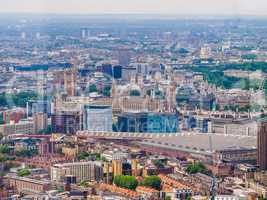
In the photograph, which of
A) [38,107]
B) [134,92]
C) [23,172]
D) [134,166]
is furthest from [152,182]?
[134,92]

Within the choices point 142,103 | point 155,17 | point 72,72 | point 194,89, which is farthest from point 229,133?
point 155,17

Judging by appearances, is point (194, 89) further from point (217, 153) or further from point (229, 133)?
point (217, 153)

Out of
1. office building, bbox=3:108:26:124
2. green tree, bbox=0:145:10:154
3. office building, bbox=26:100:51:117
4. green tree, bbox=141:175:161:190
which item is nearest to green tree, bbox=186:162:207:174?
green tree, bbox=141:175:161:190

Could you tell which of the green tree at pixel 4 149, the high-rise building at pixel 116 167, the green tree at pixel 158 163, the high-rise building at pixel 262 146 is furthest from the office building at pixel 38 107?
the high-rise building at pixel 116 167

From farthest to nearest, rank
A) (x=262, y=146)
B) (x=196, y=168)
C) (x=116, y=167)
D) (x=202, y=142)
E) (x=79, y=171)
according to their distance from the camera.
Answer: (x=202, y=142), (x=262, y=146), (x=196, y=168), (x=116, y=167), (x=79, y=171)

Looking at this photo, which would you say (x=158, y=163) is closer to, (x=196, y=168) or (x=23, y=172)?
(x=196, y=168)

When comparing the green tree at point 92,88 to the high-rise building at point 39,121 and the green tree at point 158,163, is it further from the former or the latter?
the green tree at point 158,163

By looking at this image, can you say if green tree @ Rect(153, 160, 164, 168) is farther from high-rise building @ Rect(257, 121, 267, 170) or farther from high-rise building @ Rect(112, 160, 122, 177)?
high-rise building @ Rect(257, 121, 267, 170)

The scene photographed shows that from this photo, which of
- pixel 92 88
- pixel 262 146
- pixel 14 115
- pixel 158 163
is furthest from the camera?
pixel 92 88
